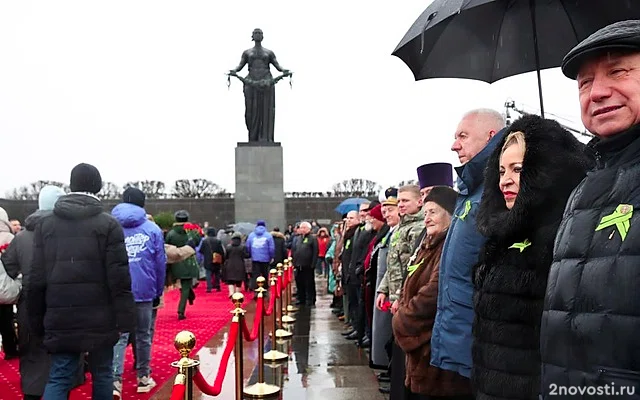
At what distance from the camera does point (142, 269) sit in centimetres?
602

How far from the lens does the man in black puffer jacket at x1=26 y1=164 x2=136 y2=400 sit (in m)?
4.16

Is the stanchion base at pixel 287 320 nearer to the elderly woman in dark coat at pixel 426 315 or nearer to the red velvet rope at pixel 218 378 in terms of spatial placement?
the red velvet rope at pixel 218 378

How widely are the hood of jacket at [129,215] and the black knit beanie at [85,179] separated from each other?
4.78ft

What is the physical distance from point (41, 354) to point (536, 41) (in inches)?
174

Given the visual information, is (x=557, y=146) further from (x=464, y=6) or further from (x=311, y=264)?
(x=311, y=264)

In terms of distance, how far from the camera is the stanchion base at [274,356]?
723 centimetres

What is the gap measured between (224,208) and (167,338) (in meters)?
23.4

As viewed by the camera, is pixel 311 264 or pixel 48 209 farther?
pixel 311 264

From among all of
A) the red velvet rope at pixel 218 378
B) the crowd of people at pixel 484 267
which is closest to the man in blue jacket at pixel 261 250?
the crowd of people at pixel 484 267

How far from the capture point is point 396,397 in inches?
166

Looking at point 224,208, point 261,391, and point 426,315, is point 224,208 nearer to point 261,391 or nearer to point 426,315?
point 261,391

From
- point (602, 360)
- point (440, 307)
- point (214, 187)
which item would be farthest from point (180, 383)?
point (214, 187)

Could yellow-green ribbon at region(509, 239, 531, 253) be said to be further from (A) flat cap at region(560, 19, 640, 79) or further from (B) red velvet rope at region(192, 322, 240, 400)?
(B) red velvet rope at region(192, 322, 240, 400)

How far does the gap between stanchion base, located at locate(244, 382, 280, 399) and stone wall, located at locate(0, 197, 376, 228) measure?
84.0 feet
